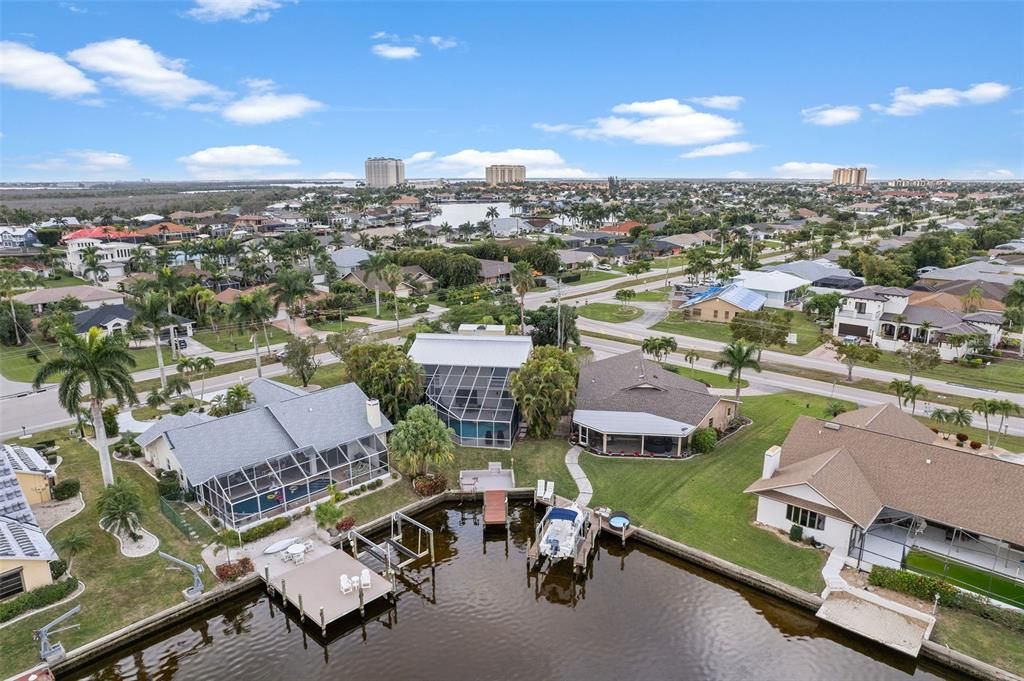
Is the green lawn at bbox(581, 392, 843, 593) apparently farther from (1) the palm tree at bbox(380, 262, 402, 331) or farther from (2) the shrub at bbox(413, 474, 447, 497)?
(1) the palm tree at bbox(380, 262, 402, 331)

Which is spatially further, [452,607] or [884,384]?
[884,384]

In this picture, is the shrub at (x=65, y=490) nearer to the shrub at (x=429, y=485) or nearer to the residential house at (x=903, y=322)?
the shrub at (x=429, y=485)

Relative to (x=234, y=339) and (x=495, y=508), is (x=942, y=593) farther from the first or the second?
(x=234, y=339)

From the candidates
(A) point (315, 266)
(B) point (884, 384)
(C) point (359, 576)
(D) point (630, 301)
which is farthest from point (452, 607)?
(A) point (315, 266)

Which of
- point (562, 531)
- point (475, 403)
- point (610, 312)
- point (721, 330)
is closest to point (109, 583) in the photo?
point (562, 531)

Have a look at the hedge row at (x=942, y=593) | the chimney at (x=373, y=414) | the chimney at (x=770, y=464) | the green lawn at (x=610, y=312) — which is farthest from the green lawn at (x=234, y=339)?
the hedge row at (x=942, y=593)

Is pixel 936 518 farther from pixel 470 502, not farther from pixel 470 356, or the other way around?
pixel 470 356
